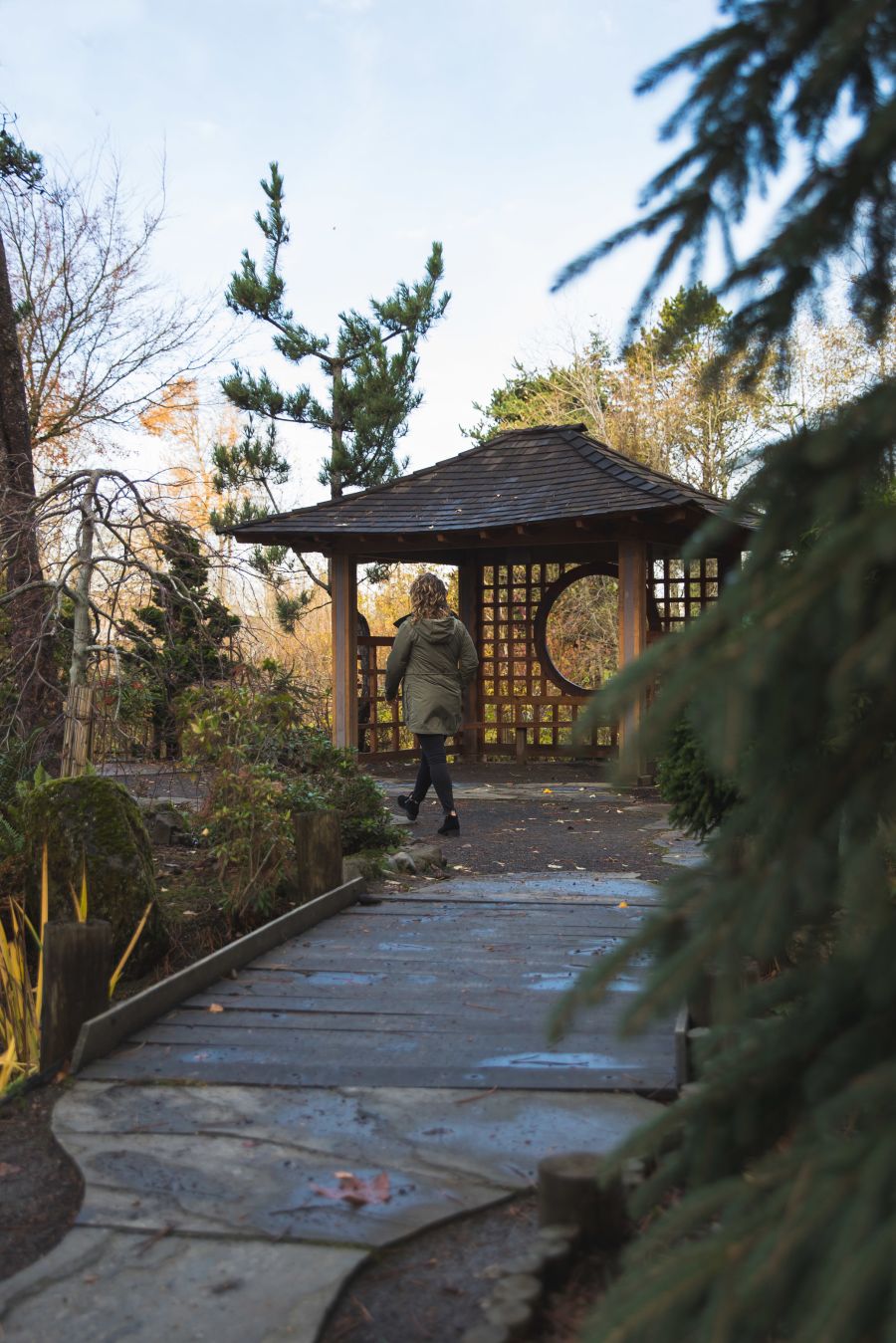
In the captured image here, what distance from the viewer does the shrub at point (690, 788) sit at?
4.71m

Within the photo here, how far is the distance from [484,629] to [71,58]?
1035 cm

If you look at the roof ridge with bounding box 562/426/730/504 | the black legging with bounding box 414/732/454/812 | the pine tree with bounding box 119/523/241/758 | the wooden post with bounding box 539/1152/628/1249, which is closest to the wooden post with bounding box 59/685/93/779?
the pine tree with bounding box 119/523/241/758

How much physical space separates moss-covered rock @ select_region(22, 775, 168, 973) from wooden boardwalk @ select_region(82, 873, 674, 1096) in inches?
26.9

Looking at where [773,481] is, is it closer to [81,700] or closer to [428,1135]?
[428,1135]

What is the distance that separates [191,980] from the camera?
440cm

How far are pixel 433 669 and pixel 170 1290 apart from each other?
6.95 meters

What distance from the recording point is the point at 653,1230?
1472 mm

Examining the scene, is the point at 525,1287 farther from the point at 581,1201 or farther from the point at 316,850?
the point at 316,850

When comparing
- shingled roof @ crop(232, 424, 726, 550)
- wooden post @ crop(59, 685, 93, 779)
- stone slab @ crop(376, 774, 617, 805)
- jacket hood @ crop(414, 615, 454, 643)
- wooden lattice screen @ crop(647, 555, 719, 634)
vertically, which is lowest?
stone slab @ crop(376, 774, 617, 805)

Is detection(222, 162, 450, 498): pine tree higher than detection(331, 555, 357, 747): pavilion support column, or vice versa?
detection(222, 162, 450, 498): pine tree

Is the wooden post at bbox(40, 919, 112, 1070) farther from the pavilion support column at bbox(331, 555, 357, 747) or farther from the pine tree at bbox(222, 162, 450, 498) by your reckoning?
the pine tree at bbox(222, 162, 450, 498)

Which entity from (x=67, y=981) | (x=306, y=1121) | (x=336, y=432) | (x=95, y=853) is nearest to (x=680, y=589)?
(x=336, y=432)

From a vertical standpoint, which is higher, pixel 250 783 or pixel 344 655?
pixel 344 655

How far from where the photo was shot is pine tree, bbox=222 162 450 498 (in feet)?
59.7
